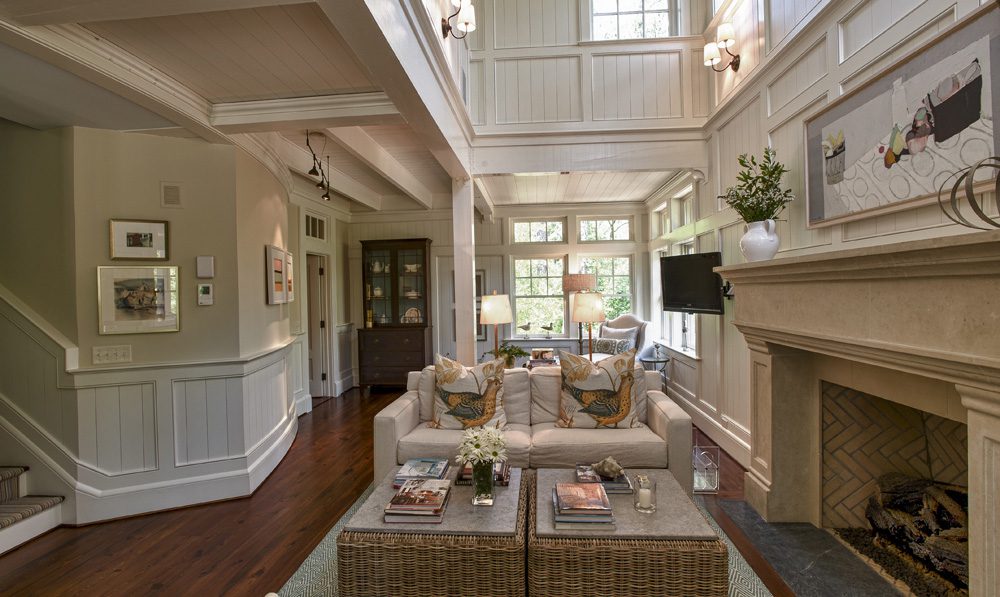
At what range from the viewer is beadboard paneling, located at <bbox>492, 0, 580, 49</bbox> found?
401cm

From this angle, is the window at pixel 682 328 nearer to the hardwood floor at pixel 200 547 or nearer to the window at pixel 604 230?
the window at pixel 604 230

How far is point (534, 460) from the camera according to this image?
9.17 ft

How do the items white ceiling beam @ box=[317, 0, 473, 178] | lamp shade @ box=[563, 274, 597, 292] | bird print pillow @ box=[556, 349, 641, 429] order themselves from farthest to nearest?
1. lamp shade @ box=[563, 274, 597, 292]
2. bird print pillow @ box=[556, 349, 641, 429]
3. white ceiling beam @ box=[317, 0, 473, 178]

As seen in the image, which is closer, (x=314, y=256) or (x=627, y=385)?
(x=627, y=385)

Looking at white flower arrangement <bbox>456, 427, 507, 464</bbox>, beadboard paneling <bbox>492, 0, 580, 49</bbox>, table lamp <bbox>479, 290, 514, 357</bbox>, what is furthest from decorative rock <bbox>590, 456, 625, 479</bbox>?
beadboard paneling <bbox>492, 0, 580, 49</bbox>

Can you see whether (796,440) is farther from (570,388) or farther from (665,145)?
(665,145)

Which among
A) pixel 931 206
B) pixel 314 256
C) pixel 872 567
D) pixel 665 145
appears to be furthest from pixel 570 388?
pixel 314 256

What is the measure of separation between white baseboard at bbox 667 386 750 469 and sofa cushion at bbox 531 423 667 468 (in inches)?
40.9

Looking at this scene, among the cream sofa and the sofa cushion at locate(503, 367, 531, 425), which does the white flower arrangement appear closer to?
the cream sofa

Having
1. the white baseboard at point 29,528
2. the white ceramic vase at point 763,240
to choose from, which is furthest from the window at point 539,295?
the white baseboard at point 29,528

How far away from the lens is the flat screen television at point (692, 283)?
3.57 m

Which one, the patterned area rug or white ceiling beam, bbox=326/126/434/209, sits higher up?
white ceiling beam, bbox=326/126/434/209

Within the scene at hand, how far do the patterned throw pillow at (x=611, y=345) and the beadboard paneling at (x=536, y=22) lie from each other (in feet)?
11.0

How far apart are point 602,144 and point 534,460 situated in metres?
2.75
